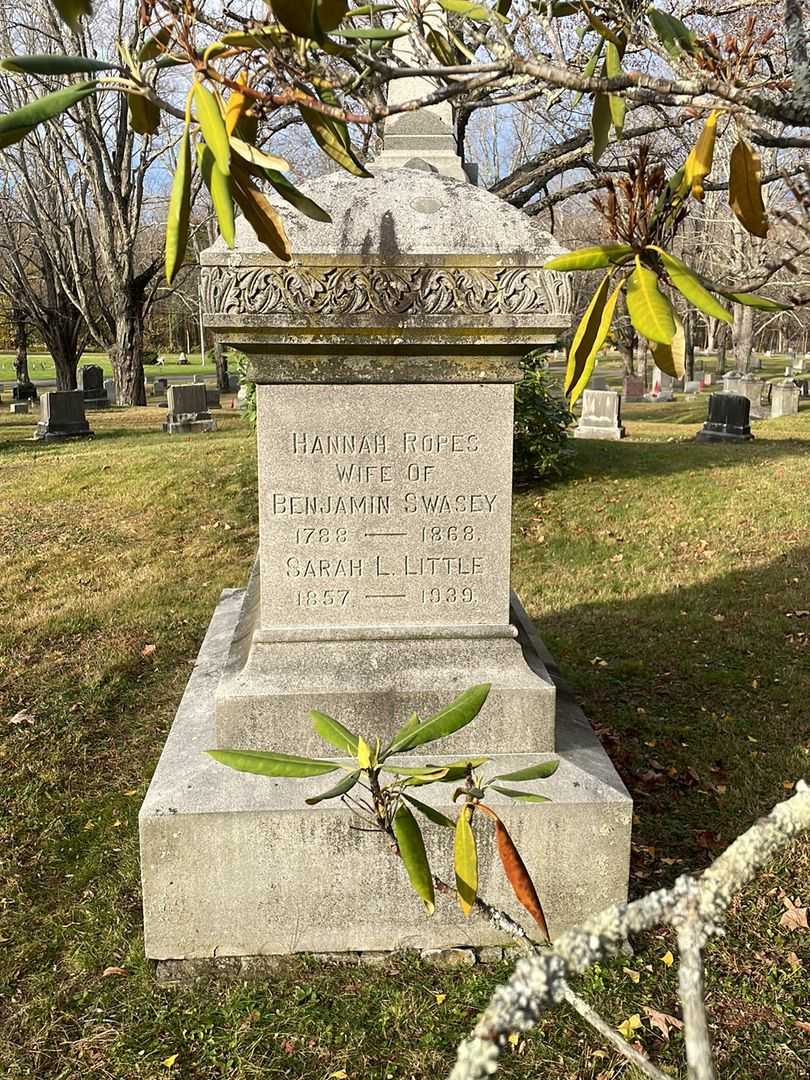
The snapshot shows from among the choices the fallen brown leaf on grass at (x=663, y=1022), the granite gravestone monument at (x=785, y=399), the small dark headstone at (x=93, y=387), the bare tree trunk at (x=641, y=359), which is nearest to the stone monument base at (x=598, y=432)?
the granite gravestone monument at (x=785, y=399)

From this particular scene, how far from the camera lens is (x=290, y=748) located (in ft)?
10.2

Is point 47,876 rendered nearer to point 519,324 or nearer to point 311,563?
point 311,563

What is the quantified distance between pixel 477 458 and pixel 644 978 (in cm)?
180

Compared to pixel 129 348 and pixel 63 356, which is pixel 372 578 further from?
pixel 63 356

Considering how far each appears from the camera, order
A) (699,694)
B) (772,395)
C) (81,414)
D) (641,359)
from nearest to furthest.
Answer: (699,694) → (81,414) → (772,395) → (641,359)

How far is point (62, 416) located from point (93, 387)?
460 inches

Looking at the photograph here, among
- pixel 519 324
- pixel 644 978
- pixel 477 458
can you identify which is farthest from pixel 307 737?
pixel 519 324

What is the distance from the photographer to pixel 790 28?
1438 millimetres

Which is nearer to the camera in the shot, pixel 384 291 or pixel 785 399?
pixel 384 291

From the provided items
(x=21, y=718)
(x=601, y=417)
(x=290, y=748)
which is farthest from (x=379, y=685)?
(x=601, y=417)

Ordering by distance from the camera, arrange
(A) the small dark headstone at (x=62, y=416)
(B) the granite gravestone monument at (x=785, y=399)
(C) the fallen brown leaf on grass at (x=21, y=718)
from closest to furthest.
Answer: (C) the fallen brown leaf on grass at (x=21, y=718), (A) the small dark headstone at (x=62, y=416), (B) the granite gravestone monument at (x=785, y=399)

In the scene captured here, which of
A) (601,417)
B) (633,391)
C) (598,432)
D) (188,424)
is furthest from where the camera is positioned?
(633,391)

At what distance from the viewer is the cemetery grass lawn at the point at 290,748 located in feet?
8.52

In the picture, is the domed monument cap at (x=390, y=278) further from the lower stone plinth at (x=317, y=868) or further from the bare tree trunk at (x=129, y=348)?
the bare tree trunk at (x=129, y=348)
